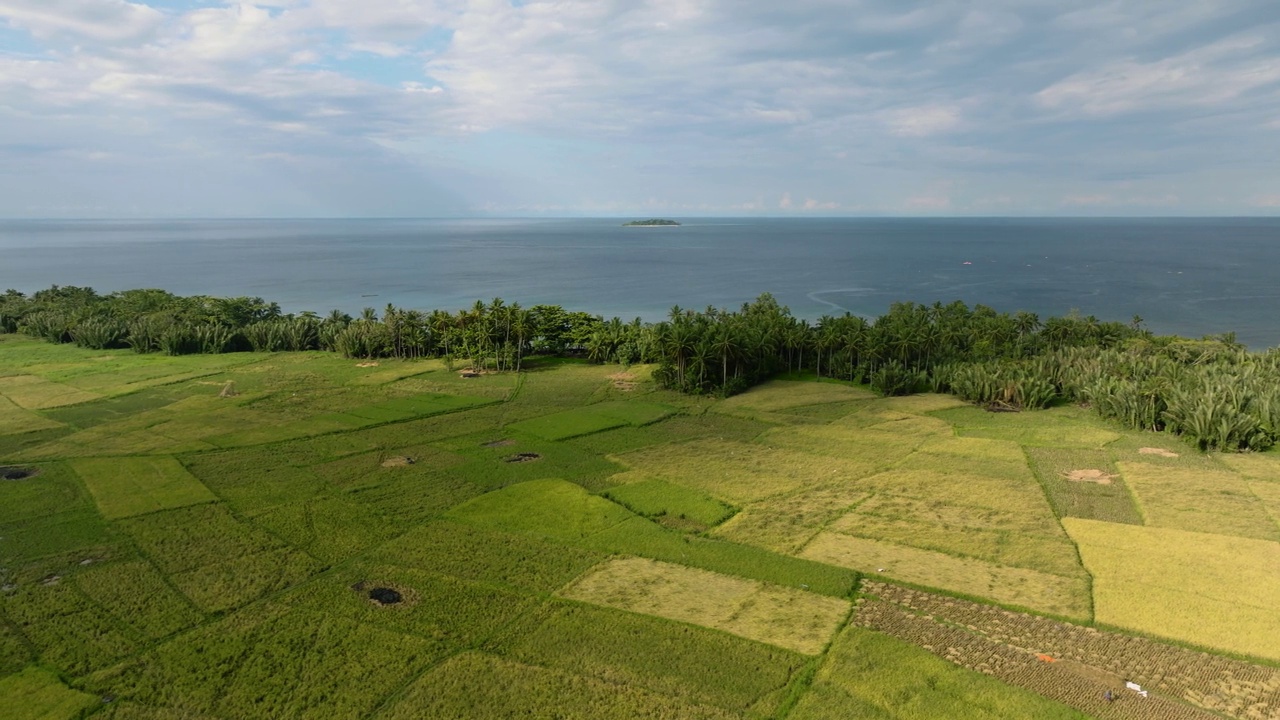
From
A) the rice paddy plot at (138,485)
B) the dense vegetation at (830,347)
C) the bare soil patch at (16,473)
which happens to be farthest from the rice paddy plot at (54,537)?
the dense vegetation at (830,347)

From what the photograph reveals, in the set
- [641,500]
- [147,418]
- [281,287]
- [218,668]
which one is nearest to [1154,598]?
[641,500]

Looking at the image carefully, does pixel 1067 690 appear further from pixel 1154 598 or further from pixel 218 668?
pixel 218 668

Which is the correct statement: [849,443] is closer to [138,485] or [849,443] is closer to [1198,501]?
[1198,501]

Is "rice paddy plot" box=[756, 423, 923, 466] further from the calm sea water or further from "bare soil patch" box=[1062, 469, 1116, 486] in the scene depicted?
the calm sea water

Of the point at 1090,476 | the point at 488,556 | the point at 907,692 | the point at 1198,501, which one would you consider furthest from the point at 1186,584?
the point at 488,556

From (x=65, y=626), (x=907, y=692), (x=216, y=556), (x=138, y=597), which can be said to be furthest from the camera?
(x=216, y=556)

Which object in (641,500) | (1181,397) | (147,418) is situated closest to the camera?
(641,500)
